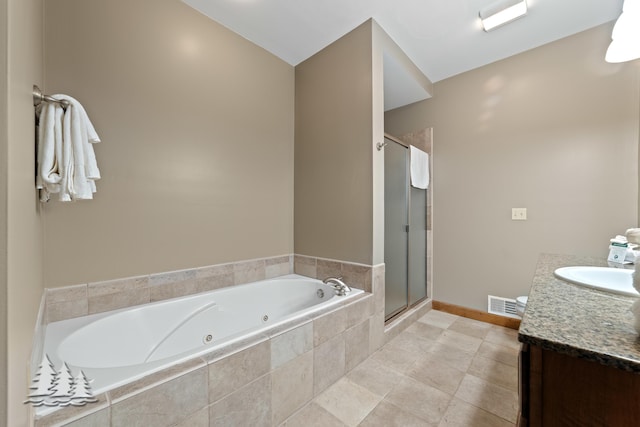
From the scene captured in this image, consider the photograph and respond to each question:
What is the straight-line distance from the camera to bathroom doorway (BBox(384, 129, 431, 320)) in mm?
2316

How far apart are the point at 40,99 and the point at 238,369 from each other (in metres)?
1.42

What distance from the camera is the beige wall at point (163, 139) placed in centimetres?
143

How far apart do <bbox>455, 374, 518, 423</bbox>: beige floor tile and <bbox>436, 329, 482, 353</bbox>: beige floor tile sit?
406mm

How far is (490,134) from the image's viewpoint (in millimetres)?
2486

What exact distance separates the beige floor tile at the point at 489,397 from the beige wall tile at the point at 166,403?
Result: 149cm

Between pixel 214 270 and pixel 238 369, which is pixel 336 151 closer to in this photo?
pixel 214 270

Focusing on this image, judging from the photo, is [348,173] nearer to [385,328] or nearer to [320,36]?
[320,36]

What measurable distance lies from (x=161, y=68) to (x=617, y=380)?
8.16 feet

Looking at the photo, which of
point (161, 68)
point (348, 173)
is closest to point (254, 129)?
point (161, 68)

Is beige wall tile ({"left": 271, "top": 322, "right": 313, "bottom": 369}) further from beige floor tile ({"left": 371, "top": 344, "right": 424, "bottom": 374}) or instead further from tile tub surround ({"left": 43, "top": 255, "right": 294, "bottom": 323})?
tile tub surround ({"left": 43, "top": 255, "right": 294, "bottom": 323})

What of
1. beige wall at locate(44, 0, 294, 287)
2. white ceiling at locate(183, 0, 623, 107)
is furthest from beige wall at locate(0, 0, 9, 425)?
white ceiling at locate(183, 0, 623, 107)

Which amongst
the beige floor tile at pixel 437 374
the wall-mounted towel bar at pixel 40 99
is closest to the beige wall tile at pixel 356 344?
the beige floor tile at pixel 437 374

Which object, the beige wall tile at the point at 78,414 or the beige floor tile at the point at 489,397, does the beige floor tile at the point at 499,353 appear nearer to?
the beige floor tile at the point at 489,397

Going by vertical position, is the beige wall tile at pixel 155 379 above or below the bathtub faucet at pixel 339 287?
below
